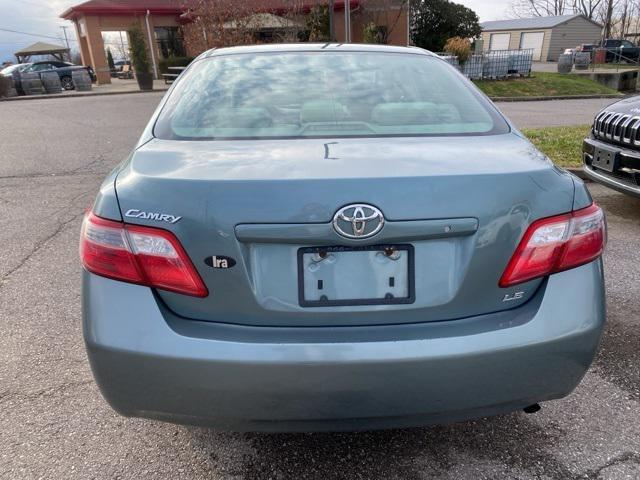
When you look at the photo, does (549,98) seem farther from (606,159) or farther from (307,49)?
(307,49)

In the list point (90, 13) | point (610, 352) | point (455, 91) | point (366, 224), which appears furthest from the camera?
point (90, 13)

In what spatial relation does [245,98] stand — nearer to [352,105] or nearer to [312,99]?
[312,99]

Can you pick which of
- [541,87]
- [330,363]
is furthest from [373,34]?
[330,363]

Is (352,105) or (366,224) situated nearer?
(366,224)

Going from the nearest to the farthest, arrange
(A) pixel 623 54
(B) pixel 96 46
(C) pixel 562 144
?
(C) pixel 562 144, (B) pixel 96 46, (A) pixel 623 54

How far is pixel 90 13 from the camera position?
29.3 meters

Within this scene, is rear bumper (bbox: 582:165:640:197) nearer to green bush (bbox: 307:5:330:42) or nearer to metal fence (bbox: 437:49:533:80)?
metal fence (bbox: 437:49:533:80)

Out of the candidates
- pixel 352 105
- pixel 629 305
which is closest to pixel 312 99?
pixel 352 105

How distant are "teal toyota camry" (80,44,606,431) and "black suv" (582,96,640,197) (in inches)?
128

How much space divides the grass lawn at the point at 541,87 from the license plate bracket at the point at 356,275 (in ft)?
61.8

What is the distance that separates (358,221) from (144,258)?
67 centimetres

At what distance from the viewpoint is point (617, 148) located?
4.59 meters

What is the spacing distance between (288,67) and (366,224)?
129cm

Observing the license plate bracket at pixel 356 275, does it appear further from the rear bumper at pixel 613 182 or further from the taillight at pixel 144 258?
the rear bumper at pixel 613 182
